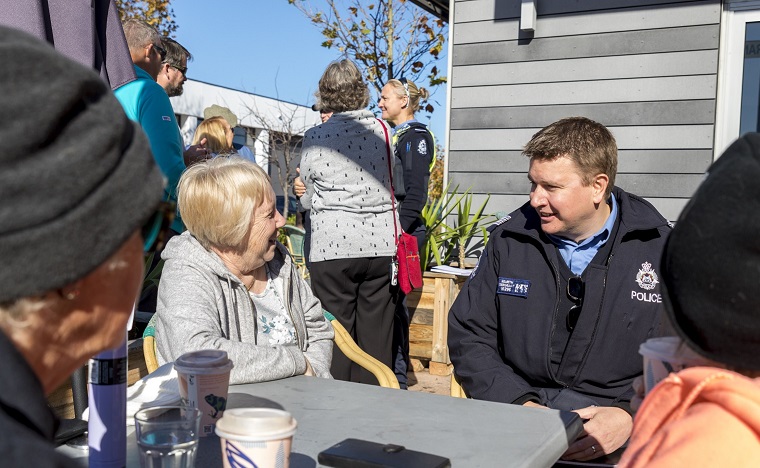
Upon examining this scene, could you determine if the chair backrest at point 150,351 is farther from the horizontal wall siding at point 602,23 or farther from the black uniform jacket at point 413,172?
the horizontal wall siding at point 602,23

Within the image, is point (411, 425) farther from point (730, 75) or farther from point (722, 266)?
point (730, 75)

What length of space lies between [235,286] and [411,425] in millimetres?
981

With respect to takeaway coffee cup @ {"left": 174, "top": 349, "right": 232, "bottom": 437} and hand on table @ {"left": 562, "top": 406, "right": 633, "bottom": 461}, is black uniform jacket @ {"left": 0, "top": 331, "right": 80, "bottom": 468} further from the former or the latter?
hand on table @ {"left": 562, "top": 406, "right": 633, "bottom": 461}

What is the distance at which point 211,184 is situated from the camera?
2.46 metres

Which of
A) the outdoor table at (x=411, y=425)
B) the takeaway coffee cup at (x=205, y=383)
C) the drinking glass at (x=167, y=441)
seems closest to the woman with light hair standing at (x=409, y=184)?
the outdoor table at (x=411, y=425)

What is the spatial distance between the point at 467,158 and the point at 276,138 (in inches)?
370

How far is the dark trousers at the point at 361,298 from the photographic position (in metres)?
4.27

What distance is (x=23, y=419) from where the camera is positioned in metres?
0.81

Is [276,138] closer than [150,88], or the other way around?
[150,88]

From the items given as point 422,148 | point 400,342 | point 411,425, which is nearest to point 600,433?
point 411,425

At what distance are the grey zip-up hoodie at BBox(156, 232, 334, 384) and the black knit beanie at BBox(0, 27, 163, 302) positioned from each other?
1.28m

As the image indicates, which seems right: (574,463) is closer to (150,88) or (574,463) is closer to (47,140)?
(47,140)

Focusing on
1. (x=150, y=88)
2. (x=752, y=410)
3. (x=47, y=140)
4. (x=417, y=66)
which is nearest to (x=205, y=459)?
(x=47, y=140)

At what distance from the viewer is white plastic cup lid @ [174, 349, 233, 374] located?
159cm
